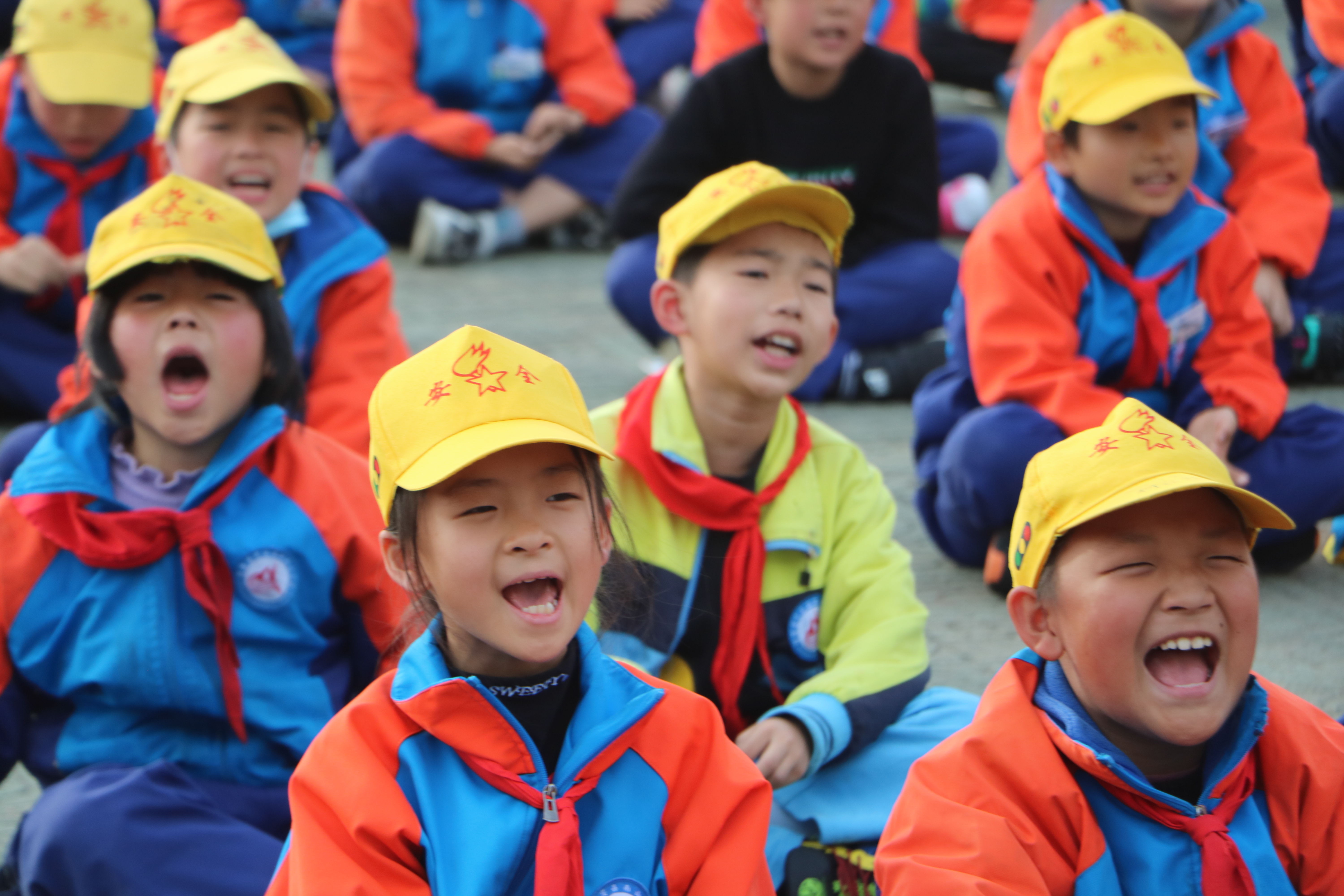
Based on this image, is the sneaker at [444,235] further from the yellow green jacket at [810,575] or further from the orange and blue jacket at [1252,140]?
the yellow green jacket at [810,575]

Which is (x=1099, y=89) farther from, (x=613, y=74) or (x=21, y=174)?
(x=613, y=74)

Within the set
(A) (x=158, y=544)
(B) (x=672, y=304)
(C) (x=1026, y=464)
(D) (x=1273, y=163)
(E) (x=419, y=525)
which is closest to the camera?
(E) (x=419, y=525)

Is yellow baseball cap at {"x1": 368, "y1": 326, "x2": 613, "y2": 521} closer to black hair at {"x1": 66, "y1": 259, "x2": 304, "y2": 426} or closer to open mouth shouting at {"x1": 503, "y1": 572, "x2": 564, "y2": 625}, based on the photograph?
open mouth shouting at {"x1": 503, "y1": 572, "x2": 564, "y2": 625}

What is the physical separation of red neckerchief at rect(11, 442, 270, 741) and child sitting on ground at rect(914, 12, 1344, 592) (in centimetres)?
142

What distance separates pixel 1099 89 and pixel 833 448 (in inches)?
39.5

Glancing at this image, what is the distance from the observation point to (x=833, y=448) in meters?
2.30

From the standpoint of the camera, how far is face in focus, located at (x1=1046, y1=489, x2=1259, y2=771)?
62.0 inches

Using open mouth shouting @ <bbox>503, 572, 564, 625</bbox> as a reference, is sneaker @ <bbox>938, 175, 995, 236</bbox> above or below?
Answer: above

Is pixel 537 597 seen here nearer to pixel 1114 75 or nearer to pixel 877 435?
pixel 1114 75

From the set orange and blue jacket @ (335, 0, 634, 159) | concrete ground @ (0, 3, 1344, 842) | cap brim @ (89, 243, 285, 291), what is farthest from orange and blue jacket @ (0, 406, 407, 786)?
orange and blue jacket @ (335, 0, 634, 159)

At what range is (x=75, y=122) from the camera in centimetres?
354

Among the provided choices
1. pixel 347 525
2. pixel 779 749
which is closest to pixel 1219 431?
pixel 779 749

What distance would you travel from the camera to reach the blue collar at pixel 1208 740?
1.58m

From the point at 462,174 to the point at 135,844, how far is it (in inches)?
147
